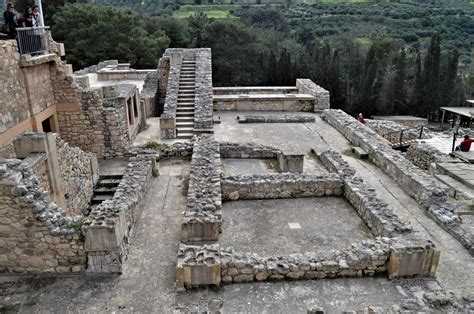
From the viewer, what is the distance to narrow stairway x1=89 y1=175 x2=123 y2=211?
10.4 meters

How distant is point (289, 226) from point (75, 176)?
212 inches

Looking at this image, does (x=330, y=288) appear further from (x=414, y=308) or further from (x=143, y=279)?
(x=143, y=279)

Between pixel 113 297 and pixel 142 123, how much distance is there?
1079 centimetres

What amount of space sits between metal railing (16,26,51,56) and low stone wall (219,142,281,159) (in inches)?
250

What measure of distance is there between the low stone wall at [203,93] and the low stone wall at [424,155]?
938 centimetres

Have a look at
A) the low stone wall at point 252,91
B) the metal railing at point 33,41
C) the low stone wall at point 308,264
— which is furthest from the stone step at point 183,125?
the low stone wall at point 308,264

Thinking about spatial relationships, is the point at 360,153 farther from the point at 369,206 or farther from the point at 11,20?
the point at 11,20

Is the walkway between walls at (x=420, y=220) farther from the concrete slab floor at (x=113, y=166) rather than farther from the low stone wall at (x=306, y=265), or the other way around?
the concrete slab floor at (x=113, y=166)

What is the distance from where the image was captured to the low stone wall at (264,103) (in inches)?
775

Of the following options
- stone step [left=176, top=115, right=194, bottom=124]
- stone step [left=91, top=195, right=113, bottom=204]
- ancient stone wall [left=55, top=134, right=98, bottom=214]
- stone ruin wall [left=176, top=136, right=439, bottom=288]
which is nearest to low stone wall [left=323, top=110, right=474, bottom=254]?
stone ruin wall [left=176, top=136, right=439, bottom=288]

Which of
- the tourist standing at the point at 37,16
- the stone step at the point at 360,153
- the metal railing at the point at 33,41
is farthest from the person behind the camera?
the stone step at the point at 360,153

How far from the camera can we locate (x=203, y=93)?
17844 mm

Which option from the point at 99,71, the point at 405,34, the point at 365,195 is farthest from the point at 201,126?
the point at 405,34

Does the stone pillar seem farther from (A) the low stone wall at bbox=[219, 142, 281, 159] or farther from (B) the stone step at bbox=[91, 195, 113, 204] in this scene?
(A) the low stone wall at bbox=[219, 142, 281, 159]
